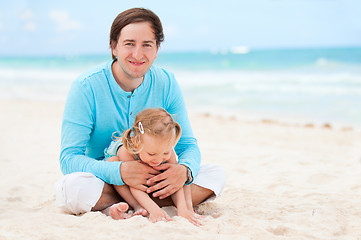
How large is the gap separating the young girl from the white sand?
0.46 feet

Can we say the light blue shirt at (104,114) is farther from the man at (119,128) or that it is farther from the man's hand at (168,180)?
the man's hand at (168,180)

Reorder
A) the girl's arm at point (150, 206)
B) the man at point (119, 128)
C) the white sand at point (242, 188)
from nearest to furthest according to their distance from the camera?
the white sand at point (242, 188)
the girl's arm at point (150, 206)
the man at point (119, 128)

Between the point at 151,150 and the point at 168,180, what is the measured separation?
274mm

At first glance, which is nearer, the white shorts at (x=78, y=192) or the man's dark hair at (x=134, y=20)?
the white shorts at (x=78, y=192)

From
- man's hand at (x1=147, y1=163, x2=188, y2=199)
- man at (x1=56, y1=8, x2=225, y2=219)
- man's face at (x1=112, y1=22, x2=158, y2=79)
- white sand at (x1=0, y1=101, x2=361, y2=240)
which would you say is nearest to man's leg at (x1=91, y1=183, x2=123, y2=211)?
man at (x1=56, y1=8, x2=225, y2=219)

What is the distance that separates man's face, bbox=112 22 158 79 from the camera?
9.36 feet

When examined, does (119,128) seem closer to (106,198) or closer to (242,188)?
(106,198)

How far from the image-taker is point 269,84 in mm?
16109

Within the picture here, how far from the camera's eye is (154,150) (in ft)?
8.76

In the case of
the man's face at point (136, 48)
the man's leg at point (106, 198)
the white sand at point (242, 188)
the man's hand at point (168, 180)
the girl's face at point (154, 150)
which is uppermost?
the man's face at point (136, 48)

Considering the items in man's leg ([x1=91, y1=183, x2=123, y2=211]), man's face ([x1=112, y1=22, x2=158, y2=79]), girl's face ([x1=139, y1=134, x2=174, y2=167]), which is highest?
man's face ([x1=112, y1=22, x2=158, y2=79])

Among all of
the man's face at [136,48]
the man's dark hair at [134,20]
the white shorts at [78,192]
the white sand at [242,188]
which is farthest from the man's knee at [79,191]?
the man's dark hair at [134,20]

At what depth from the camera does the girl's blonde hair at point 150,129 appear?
2645mm

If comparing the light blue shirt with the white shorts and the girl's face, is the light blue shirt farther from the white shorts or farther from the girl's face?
the girl's face
